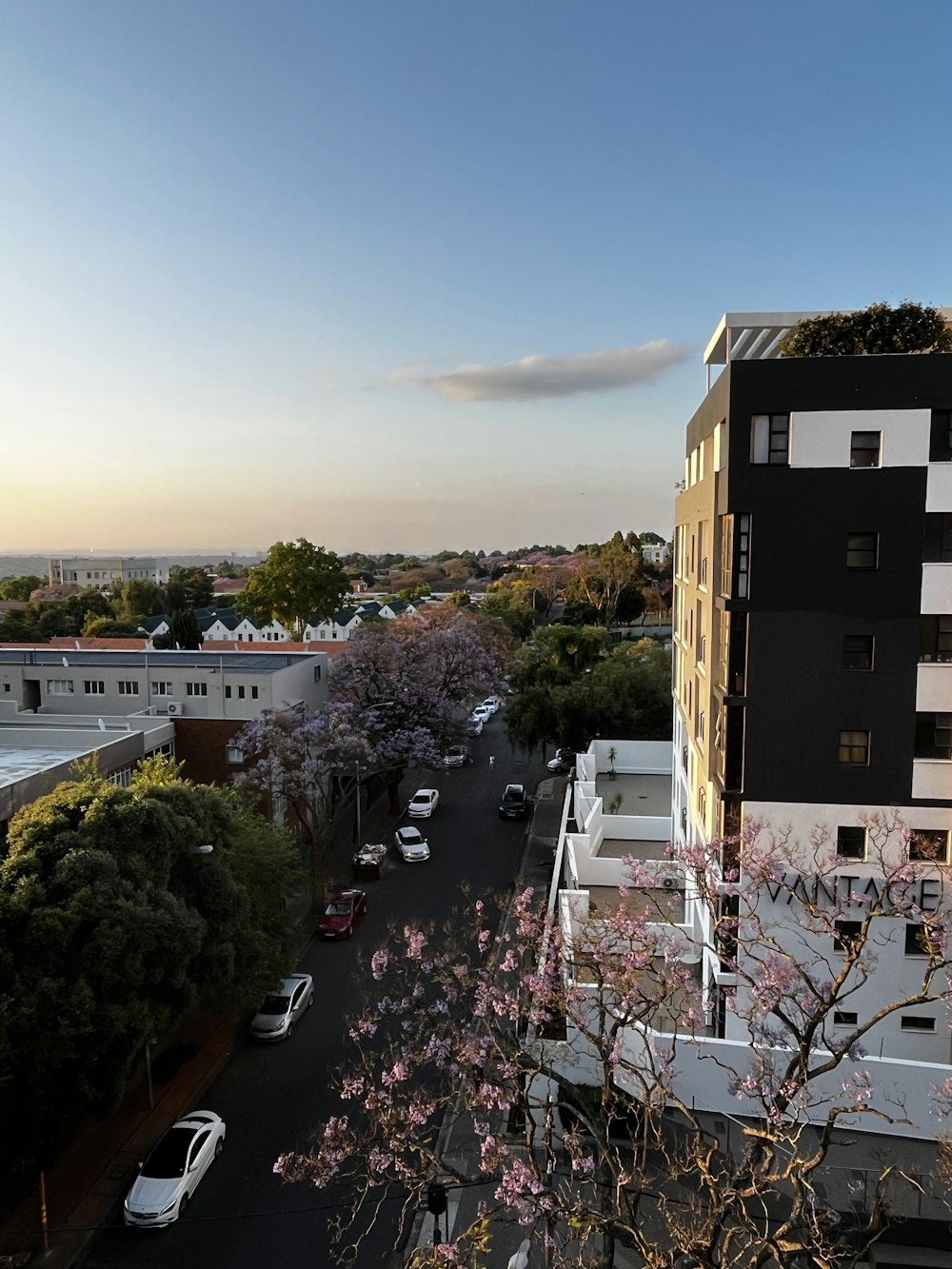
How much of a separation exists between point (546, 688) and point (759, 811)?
1885 cm

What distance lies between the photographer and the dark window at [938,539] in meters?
11.9

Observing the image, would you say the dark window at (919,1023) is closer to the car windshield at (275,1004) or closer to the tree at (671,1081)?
the tree at (671,1081)

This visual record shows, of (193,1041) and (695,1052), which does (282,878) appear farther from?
(695,1052)

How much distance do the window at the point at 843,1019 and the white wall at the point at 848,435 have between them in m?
8.23

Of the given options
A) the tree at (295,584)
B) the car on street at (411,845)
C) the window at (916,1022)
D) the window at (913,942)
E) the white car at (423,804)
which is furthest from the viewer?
the tree at (295,584)

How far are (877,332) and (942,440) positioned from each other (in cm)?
213

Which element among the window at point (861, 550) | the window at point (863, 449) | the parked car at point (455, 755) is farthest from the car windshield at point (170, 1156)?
the parked car at point (455, 755)

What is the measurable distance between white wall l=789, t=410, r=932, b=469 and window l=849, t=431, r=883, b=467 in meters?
0.08

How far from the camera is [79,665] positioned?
25125 mm

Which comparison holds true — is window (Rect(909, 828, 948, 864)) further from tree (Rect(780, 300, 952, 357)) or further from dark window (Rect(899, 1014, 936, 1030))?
tree (Rect(780, 300, 952, 357))

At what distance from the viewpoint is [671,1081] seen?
12562 mm

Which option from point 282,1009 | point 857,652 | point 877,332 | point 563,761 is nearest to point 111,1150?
point 282,1009

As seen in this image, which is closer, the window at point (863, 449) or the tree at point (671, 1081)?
the tree at point (671, 1081)

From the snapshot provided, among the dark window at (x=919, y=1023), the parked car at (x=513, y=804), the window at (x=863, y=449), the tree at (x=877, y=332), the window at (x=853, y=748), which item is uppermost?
the tree at (x=877, y=332)
